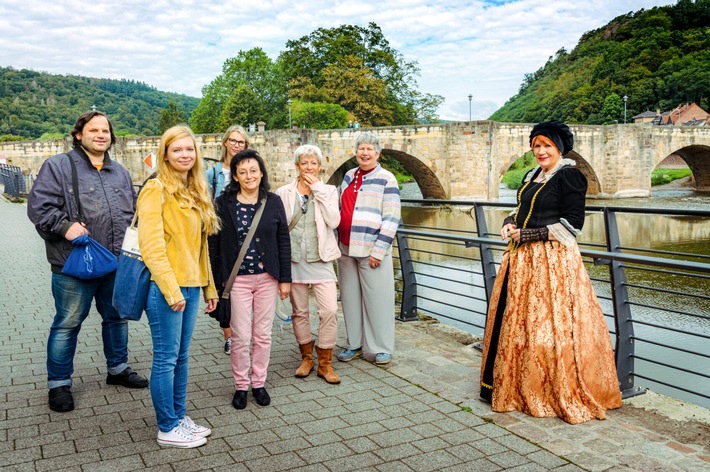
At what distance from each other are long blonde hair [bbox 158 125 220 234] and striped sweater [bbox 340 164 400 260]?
1427mm

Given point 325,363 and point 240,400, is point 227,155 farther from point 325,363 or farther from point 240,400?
point 240,400

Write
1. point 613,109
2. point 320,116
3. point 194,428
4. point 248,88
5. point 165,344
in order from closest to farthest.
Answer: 1. point 165,344
2. point 194,428
3. point 320,116
4. point 248,88
5. point 613,109

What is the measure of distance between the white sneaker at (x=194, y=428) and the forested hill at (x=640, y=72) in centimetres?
7259

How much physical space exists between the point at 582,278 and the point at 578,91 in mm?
82129

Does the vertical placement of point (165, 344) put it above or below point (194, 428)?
above

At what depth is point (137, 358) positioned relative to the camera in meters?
4.90

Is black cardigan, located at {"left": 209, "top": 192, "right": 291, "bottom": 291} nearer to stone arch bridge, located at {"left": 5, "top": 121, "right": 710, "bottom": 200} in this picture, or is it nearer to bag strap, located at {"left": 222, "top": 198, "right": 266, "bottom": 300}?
bag strap, located at {"left": 222, "top": 198, "right": 266, "bottom": 300}

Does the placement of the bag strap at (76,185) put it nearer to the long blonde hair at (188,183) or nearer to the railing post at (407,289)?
the long blonde hair at (188,183)

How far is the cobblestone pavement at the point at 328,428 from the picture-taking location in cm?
309

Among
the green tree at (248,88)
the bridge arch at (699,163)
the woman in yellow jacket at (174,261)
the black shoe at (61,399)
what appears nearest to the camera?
the woman in yellow jacket at (174,261)

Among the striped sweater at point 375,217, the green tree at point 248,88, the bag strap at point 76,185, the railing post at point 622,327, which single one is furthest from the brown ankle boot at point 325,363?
the green tree at point 248,88

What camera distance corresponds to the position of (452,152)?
32.4 metres

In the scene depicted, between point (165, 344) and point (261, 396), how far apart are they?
89cm

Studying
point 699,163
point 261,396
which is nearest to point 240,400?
point 261,396
